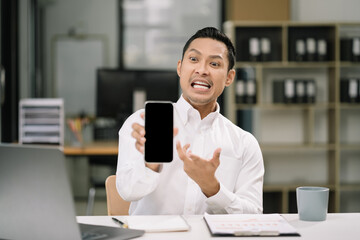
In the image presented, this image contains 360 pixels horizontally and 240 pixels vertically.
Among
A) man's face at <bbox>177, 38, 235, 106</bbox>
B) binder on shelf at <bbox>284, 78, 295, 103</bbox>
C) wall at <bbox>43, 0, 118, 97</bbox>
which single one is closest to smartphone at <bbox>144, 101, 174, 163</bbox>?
man's face at <bbox>177, 38, 235, 106</bbox>

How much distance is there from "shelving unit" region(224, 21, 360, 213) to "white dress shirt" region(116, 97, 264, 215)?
264 cm

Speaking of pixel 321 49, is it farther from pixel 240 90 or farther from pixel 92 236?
pixel 92 236

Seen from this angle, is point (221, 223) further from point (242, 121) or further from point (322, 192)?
point (242, 121)

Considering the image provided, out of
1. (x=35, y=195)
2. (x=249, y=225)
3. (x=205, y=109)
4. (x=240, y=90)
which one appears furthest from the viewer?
(x=240, y=90)

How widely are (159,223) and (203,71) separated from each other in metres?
0.59

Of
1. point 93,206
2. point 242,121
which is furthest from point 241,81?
point 93,206

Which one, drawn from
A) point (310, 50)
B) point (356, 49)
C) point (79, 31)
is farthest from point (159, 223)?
point (79, 31)

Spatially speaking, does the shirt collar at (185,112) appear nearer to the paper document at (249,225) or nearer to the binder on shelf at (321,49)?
the paper document at (249,225)

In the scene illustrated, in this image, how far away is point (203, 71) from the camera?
1.68m

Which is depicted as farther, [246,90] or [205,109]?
[246,90]

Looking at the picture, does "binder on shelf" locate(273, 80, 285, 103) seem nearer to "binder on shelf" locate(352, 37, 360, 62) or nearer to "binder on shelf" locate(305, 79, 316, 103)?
"binder on shelf" locate(305, 79, 316, 103)

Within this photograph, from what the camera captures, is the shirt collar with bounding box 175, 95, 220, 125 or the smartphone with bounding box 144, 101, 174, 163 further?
the shirt collar with bounding box 175, 95, 220, 125

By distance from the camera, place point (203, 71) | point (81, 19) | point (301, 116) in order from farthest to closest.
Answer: point (81, 19), point (301, 116), point (203, 71)

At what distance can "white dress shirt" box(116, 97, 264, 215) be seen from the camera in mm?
1557
